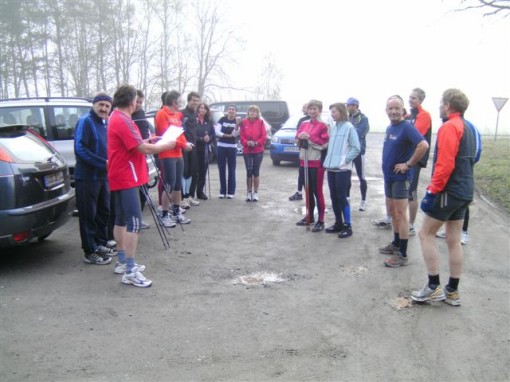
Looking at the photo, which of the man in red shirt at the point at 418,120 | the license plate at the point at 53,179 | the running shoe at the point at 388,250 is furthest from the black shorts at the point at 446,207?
the license plate at the point at 53,179

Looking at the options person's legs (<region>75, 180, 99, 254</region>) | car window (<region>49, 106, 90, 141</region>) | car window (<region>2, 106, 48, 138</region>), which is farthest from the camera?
car window (<region>49, 106, 90, 141</region>)

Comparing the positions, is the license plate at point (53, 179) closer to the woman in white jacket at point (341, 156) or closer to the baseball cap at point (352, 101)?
the woman in white jacket at point (341, 156)

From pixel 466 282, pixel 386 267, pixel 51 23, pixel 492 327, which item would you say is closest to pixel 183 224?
pixel 386 267

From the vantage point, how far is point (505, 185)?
1088 cm

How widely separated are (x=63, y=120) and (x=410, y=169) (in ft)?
19.5

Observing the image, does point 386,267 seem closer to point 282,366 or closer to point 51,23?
point 282,366

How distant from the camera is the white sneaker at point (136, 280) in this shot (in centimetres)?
475

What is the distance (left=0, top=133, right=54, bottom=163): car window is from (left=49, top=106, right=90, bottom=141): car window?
2411 millimetres

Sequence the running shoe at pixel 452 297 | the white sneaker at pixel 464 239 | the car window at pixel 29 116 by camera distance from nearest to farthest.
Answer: the running shoe at pixel 452 297
the white sneaker at pixel 464 239
the car window at pixel 29 116

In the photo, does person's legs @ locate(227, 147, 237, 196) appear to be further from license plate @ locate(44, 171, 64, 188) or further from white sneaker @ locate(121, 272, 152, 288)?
white sneaker @ locate(121, 272, 152, 288)

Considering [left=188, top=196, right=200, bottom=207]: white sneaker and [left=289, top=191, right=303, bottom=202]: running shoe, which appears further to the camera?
[left=289, top=191, right=303, bottom=202]: running shoe

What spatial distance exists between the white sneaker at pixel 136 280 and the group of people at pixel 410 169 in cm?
273

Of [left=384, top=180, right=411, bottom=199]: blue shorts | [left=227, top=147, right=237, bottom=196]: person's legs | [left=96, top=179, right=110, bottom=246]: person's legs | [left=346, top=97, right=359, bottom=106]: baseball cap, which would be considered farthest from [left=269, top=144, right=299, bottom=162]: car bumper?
[left=96, top=179, right=110, bottom=246]: person's legs

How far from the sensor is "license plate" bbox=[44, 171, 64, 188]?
5273 mm
